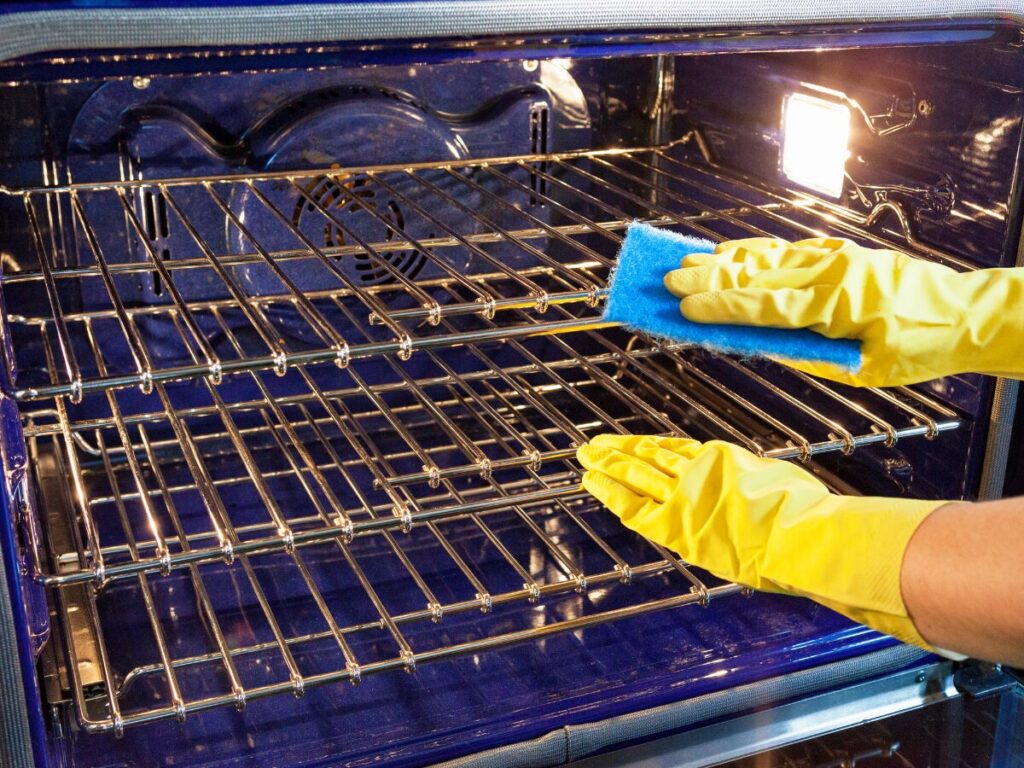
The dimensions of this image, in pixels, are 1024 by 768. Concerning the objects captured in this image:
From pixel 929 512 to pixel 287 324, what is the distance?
996 mm

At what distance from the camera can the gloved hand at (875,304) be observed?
3.41 ft

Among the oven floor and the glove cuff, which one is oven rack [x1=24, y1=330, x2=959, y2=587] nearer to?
the oven floor

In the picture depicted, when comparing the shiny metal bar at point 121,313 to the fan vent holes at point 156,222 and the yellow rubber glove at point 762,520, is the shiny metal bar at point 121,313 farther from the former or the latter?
the yellow rubber glove at point 762,520

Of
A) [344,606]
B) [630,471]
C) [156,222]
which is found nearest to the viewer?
[630,471]

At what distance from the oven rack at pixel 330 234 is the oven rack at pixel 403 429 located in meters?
0.08

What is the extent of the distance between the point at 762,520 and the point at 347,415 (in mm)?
847

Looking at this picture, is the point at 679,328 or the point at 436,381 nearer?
the point at 679,328

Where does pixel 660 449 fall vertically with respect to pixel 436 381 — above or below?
above

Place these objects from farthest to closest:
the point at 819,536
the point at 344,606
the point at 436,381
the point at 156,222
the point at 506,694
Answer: the point at 436,381
the point at 156,222
the point at 344,606
the point at 506,694
the point at 819,536

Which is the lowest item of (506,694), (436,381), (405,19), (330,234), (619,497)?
(506,694)

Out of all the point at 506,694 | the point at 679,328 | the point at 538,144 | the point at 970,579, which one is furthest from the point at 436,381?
the point at 970,579

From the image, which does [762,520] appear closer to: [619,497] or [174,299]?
[619,497]

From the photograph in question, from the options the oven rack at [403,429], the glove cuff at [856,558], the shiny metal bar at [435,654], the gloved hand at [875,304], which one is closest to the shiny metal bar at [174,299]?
the oven rack at [403,429]

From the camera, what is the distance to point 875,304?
41.4 inches
